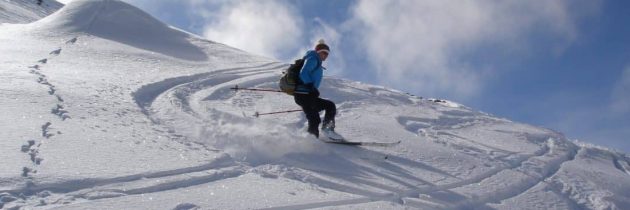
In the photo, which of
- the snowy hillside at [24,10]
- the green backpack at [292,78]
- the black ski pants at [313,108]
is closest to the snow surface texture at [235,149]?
the black ski pants at [313,108]

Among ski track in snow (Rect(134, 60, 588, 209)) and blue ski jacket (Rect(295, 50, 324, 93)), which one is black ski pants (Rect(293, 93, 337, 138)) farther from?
ski track in snow (Rect(134, 60, 588, 209))

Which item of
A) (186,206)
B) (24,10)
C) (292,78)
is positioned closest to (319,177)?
(186,206)

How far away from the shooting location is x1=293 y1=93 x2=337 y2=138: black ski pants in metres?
9.63

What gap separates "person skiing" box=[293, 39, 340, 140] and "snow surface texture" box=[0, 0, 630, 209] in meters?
0.44

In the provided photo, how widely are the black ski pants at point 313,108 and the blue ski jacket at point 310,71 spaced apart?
0.13 metres

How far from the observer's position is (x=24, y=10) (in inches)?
1983

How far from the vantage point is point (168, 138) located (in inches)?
333

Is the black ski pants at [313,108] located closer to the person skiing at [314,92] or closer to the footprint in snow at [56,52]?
the person skiing at [314,92]

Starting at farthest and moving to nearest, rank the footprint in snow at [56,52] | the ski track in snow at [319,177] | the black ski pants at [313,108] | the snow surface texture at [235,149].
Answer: the footprint in snow at [56,52] < the black ski pants at [313,108] < the snow surface texture at [235,149] < the ski track in snow at [319,177]

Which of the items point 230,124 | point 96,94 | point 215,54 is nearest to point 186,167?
point 230,124

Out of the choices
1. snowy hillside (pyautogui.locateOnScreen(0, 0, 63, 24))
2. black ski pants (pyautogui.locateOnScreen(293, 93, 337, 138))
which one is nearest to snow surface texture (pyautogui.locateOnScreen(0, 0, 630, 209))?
black ski pants (pyautogui.locateOnScreen(293, 93, 337, 138))

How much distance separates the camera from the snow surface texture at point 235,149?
622 cm

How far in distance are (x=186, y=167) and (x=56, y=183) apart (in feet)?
5.15

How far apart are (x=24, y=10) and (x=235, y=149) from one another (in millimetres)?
49055
